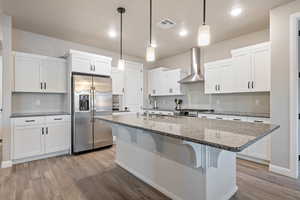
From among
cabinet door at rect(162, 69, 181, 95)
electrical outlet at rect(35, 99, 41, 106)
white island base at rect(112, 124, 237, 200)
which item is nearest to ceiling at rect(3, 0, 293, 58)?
cabinet door at rect(162, 69, 181, 95)

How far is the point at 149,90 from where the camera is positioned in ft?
19.7

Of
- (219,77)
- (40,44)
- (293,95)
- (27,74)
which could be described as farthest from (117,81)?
(293,95)

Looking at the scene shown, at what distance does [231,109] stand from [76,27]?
4162mm

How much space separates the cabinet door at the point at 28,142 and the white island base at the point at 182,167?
6.50 ft

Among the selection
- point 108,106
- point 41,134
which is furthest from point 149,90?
point 41,134

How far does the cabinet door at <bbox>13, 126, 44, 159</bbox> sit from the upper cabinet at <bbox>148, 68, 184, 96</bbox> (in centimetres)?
366

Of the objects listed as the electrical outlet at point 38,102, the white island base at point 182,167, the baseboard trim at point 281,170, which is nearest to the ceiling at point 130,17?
the electrical outlet at point 38,102

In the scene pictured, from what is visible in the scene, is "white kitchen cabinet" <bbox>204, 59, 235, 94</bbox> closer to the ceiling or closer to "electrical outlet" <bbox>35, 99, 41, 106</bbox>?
the ceiling

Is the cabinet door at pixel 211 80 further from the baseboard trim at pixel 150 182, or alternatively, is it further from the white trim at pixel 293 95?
the baseboard trim at pixel 150 182

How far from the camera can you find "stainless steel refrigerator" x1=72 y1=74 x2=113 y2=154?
3525 millimetres

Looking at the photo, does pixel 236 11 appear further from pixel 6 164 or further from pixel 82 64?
pixel 6 164

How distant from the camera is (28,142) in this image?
10.1 feet

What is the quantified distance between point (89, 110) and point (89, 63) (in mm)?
1161

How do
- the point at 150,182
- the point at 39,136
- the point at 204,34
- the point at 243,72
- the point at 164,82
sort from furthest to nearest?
1. the point at 164,82
2. the point at 243,72
3. the point at 39,136
4. the point at 150,182
5. the point at 204,34
